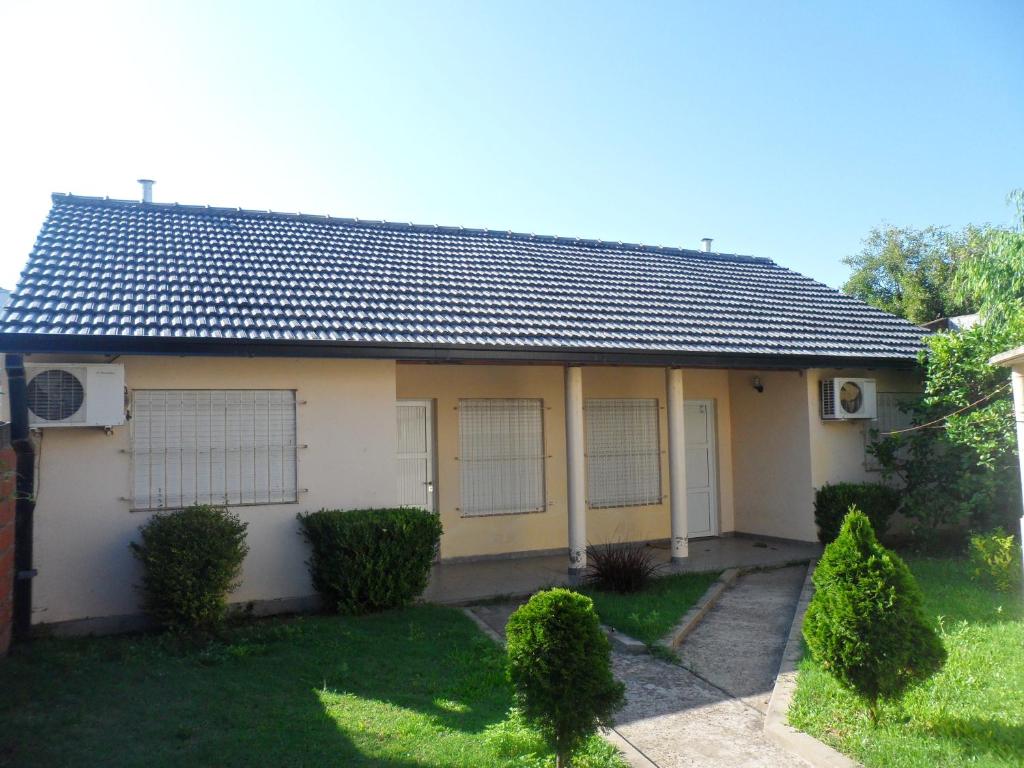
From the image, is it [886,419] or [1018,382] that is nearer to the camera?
[1018,382]

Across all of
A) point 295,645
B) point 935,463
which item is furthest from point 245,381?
point 935,463

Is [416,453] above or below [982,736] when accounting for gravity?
above

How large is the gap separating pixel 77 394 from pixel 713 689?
6.53m

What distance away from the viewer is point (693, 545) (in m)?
12.1

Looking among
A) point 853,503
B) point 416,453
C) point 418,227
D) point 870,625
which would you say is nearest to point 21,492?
point 416,453

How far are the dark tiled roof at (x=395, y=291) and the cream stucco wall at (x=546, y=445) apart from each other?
4.41 feet

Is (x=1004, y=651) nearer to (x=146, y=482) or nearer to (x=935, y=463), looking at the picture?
(x=935, y=463)

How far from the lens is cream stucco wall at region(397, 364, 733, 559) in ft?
36.5

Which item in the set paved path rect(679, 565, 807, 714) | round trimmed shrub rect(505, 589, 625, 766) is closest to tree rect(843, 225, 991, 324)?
paved path rect(679, 565, 807, 714)

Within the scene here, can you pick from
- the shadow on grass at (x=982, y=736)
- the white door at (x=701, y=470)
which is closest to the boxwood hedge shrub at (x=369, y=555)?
the shadow on grass at (x=982, y=736)

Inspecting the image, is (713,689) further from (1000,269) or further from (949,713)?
(1000,269)

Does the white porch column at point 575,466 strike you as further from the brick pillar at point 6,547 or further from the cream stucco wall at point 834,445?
the brick pillar at point 6,547

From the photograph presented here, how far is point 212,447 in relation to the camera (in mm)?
8195

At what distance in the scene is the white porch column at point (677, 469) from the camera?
1077 cm
